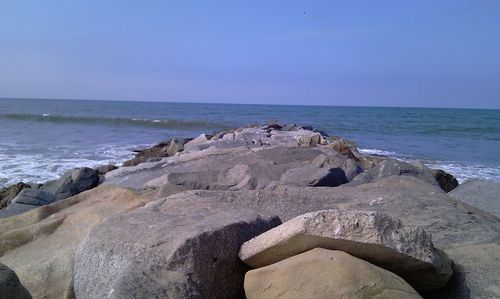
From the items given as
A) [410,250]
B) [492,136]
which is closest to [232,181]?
[410,250]

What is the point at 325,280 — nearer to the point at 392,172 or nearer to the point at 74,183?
the point at 392,172

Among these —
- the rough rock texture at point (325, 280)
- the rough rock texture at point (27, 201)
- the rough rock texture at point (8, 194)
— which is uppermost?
the rough rock texture at point (325, 280)

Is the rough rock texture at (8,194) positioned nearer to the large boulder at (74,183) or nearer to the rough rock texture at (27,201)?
the large boulder at (74,183)

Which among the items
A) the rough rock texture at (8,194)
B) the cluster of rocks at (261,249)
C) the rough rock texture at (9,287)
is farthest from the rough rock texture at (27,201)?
the rough rock texture at (9,287)

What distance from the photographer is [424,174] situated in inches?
212

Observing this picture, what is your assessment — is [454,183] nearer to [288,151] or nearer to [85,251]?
[288,151]

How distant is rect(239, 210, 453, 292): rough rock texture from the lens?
2.11 meters

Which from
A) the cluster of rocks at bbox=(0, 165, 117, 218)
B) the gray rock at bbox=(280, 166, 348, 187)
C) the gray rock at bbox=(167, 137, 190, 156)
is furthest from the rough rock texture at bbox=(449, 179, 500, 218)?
the gray rock at bbox=(167, 137, 190, 156)

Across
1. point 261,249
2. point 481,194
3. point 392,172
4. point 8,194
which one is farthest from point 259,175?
point 8,194

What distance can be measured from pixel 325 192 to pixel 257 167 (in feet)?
4.88

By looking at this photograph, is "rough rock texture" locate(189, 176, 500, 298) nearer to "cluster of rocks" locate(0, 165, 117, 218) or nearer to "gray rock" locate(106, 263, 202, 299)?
"gray rock" locate(106, 263, 202, 299)

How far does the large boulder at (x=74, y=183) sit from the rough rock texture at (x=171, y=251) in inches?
191

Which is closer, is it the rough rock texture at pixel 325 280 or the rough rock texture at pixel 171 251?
the rough rock texture at pixel 325 280

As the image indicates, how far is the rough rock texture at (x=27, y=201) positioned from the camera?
16.9 ft
